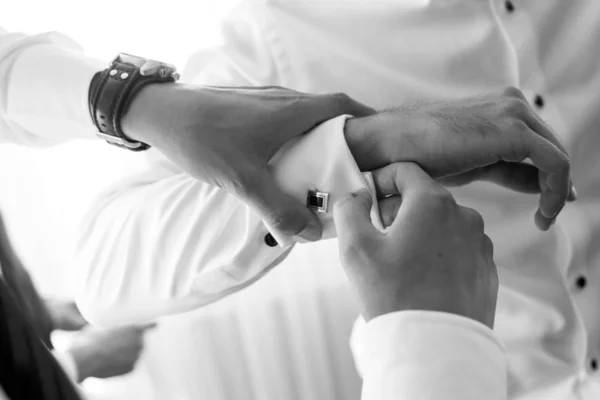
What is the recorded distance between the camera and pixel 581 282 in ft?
2.97

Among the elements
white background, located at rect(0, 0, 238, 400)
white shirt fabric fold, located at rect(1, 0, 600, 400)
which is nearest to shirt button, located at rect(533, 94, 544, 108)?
white shirt fabric fold, located at rect(1, 0, 600, 400)

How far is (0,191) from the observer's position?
1.15 m

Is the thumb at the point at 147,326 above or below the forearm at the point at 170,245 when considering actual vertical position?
below

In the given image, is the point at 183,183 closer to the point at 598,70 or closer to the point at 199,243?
the point at 199,243

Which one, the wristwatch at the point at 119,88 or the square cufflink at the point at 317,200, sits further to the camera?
the wristwatch at the point at 119,88

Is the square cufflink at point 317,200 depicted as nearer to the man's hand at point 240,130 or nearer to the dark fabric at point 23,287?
the man's hand at point 240,130

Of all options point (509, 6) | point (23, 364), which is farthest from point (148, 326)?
point (509, 6)

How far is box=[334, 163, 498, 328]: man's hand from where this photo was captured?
485mm

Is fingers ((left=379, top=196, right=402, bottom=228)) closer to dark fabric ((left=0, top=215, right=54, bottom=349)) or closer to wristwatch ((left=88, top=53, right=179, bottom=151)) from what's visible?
wristwatch ((left=88, top=53, right=179, bottom=151))

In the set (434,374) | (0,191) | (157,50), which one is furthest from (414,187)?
(0,191)

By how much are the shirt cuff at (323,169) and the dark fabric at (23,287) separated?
70cm

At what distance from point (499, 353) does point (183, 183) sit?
616 millimetres

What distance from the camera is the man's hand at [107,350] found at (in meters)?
1.28

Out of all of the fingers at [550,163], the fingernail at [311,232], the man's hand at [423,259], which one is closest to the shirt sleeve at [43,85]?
the fingernail at [311,232]
